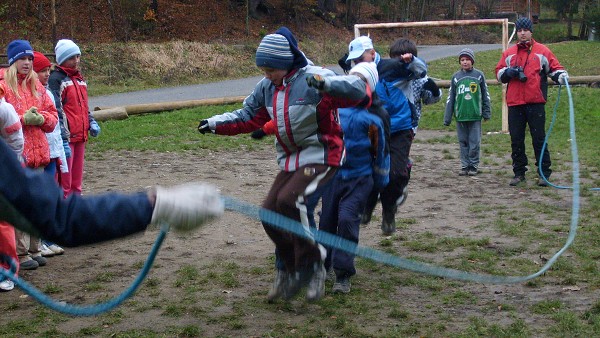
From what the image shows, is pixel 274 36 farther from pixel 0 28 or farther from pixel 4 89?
pixel 0 28

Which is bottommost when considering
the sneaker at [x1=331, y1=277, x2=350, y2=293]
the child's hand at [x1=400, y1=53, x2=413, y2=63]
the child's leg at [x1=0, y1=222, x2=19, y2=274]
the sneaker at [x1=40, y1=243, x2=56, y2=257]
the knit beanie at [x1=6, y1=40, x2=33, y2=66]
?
the sneaker at [x1=40, y1=243, x2=56, y2=257]

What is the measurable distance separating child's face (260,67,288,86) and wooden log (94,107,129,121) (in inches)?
483

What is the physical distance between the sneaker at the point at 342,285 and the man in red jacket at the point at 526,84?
5.22m

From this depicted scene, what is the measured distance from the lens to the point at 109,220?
3123mm

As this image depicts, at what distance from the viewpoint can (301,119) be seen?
5.85m

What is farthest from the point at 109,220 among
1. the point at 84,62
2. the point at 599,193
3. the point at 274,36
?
the point at 84,62

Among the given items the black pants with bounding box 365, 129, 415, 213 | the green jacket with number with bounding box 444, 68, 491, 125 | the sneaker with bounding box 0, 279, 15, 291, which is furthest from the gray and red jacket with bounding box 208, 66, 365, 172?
the green jacket with number with bounding box 444, 68, 491, 125

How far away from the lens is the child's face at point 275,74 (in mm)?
5840

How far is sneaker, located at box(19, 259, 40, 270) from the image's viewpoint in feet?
24.0

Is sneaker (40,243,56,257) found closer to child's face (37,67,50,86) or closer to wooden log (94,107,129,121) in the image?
child's face (37,67,50,86)

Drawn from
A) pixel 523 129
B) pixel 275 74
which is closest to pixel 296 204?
pixel 275 74

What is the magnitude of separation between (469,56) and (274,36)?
7.12m

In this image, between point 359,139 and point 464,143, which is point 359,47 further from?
point 464,143

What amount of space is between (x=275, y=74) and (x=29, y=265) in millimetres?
3013
